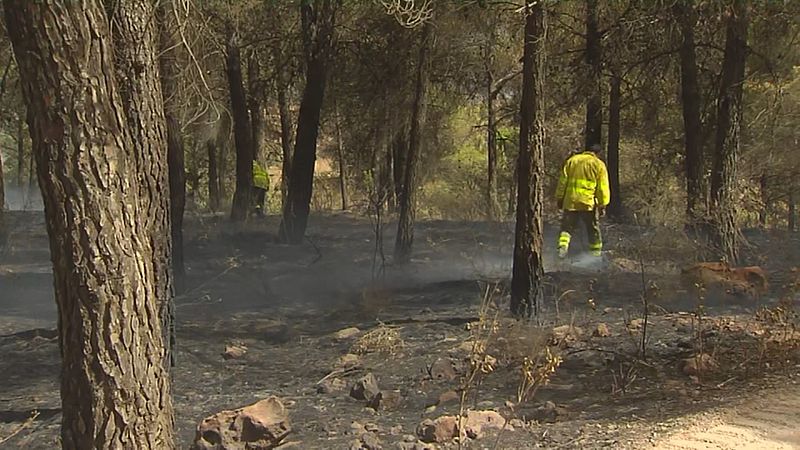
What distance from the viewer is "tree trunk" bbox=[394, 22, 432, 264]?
495 inches

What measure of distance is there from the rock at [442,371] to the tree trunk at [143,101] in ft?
10.00

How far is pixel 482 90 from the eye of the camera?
22.6 metres

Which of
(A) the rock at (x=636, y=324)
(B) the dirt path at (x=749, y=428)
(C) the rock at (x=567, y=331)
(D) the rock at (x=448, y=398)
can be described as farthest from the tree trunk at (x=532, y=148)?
(B) the dirt path at (x=749, y=428)

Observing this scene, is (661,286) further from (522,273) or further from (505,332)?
(505,332)

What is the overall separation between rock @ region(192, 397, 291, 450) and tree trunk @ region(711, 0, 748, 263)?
6798 millimetres

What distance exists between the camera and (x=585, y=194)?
1202cm

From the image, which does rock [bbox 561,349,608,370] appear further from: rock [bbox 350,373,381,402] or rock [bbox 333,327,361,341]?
rock [bbox 333,327,361,341]

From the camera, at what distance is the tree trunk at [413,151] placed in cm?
1256

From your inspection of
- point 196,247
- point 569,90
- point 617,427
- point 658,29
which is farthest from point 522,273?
point 569,90

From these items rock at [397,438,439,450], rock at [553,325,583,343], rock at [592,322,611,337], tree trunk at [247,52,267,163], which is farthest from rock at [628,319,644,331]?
tree trunk at [247,52,267,163]

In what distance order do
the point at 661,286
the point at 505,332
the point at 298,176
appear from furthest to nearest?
the point at 298,176
the point at 661,286
the point at 505,332

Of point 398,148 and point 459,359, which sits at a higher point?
point 398,148

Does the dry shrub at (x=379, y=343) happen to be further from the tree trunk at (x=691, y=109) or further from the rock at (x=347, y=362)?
the tree trunk at (x=691, y=109)

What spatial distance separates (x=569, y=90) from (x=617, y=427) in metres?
12.3
